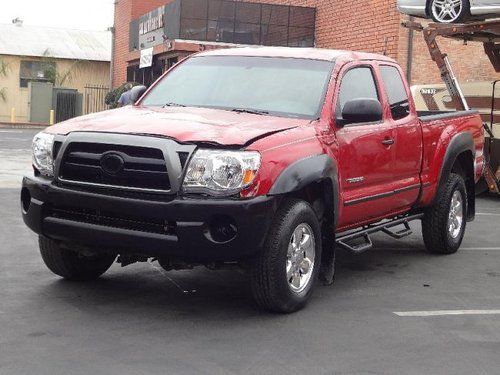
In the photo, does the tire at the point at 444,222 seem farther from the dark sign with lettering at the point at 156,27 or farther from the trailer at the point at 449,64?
the dark sign with lettering at the point at 156,27

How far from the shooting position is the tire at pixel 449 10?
12.9 m

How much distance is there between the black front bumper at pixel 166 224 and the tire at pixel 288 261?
0.53 ft

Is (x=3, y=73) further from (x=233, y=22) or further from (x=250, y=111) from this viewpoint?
(x=250, y=111)

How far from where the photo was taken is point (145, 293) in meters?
6.30

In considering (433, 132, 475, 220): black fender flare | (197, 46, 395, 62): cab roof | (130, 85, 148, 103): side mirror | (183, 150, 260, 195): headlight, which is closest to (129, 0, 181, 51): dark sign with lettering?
(433, 132, 475, 220): black fender flare

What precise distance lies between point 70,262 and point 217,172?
1.81m

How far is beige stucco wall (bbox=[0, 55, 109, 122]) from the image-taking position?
4366cm

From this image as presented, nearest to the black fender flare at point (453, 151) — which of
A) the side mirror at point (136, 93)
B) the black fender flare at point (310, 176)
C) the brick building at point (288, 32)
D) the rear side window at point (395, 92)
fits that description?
the rear side window at point (395, 92)

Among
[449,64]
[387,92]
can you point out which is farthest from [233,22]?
[387,92]

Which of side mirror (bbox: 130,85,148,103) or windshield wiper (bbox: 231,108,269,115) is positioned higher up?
side mirror (bbox: 130,85,148,103)

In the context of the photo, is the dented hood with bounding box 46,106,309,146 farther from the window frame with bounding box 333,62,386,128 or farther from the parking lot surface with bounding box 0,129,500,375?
the parking lot surface with bounding box 0,129,500,375

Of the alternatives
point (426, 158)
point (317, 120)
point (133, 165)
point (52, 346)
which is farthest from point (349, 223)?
point (52, 346)

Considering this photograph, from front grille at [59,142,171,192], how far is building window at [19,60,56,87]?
4015 cm

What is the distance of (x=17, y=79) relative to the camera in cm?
4416
